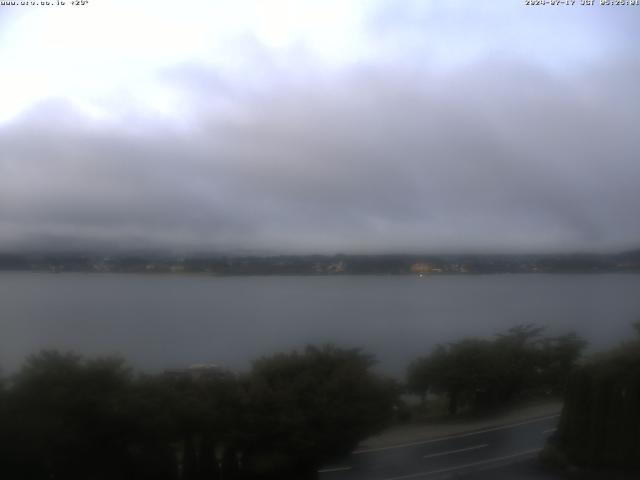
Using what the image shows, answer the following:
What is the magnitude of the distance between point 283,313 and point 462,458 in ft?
6.00

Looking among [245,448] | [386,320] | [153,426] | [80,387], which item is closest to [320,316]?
[386,320]

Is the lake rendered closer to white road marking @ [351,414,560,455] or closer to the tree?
the tree

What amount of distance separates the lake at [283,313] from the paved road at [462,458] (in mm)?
662

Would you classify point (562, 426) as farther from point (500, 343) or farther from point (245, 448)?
point (245, 448)

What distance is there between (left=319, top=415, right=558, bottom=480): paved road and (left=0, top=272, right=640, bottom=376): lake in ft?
2.17

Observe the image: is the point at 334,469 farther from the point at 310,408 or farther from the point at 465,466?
the point at 465,466

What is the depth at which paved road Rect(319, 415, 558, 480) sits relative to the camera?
5418 millimetres

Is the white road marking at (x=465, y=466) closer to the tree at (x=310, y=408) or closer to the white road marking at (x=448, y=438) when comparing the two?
the white road marking at (x=448, y=438)

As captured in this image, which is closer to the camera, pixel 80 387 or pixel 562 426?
pixel 80 387

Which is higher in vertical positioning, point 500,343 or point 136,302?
point 136,302

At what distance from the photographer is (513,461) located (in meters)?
5.73

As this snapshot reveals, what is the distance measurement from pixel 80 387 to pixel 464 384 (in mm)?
3070

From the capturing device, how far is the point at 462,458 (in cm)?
563

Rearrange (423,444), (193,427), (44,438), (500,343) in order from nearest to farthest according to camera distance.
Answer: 1. (44,438)
2. (193,427)
3. (423,444)
4. (500,343)
